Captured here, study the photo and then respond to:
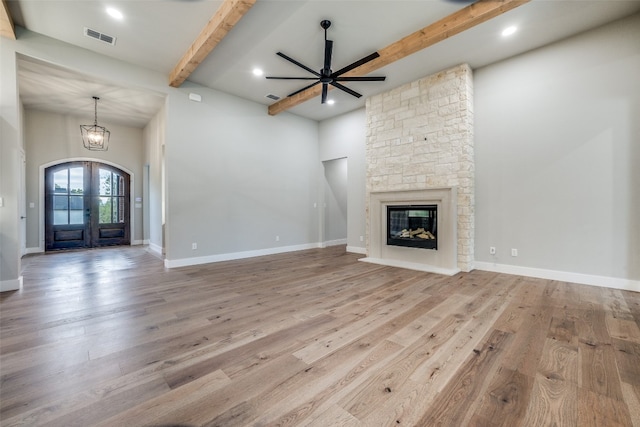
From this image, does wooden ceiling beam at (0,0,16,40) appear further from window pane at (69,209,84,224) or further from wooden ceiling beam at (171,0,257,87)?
window pane at (69,209,84,224)

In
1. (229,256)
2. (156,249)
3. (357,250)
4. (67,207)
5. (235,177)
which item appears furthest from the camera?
(67,207)

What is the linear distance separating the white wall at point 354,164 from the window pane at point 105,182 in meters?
6.29

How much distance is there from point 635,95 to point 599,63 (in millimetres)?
601

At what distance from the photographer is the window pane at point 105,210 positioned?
24.1 ft

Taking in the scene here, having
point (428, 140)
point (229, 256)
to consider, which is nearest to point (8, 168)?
point (229, 256)

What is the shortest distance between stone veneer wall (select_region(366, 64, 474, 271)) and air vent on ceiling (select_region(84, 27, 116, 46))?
14.5 feet

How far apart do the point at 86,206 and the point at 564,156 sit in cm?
1025

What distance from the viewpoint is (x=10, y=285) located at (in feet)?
11.4

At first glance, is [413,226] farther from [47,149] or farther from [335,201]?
[47,149]

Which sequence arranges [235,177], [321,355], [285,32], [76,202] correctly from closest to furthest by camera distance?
[321,355], [285,32], [235,177], [76,202]

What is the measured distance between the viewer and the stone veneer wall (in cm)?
442

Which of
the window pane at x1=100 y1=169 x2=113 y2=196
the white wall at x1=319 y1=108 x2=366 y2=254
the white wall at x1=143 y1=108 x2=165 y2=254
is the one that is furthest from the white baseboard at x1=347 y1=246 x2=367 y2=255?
the window pane at x1=100 y1=169 x2=113 y2=196

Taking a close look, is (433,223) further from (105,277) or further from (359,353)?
(105,277)

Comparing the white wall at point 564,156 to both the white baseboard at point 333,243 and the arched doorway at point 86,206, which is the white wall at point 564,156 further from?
the arched doorway at point 86,206
